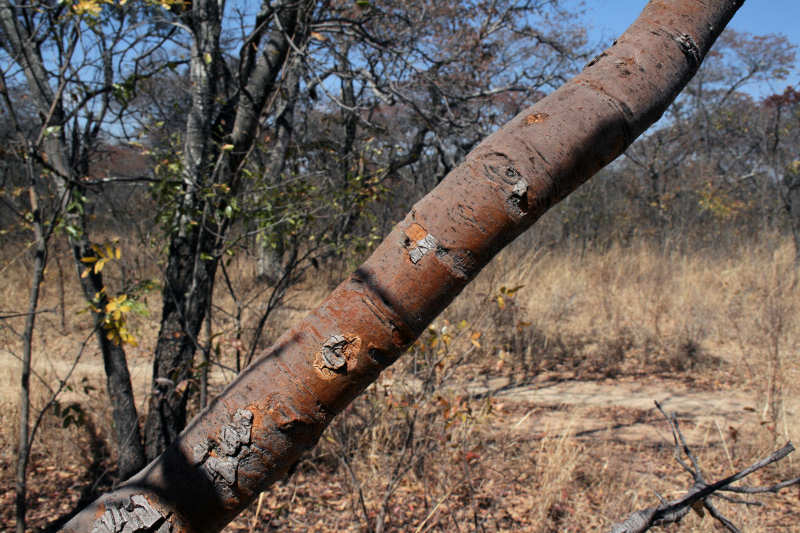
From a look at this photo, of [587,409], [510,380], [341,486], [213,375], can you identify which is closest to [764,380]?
[587,409]

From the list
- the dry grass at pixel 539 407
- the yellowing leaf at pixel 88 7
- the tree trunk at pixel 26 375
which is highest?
the yellowing leaf at pixel 88 7

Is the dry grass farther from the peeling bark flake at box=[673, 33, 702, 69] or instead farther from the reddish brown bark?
the peeling bark flake at box=[673, 33, 702, 69]

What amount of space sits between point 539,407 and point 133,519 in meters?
4.12

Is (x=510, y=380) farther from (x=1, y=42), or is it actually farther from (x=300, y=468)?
(x=1, y=42)

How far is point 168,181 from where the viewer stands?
2848 mm

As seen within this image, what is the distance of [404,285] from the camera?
0.65 m

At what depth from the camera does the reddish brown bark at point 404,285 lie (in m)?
0.64

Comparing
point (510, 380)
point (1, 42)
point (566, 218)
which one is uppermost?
point (1, 42)

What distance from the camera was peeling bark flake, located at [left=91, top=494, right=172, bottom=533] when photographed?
651mm

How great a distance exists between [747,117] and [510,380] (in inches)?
431

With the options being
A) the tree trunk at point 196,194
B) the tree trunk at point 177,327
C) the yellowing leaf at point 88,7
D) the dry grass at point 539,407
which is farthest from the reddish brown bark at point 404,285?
the tree trunk at point 177,327

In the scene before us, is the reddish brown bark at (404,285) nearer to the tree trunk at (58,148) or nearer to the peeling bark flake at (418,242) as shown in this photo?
the peeling bark flake at (418,242)

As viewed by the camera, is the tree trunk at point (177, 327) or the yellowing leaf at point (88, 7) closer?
the yellowing leaf at point (88, 7)

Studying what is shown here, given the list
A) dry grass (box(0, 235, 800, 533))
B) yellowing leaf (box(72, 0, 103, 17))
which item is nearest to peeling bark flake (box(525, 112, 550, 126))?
dry grass (box(0, 235, 800, 533))
